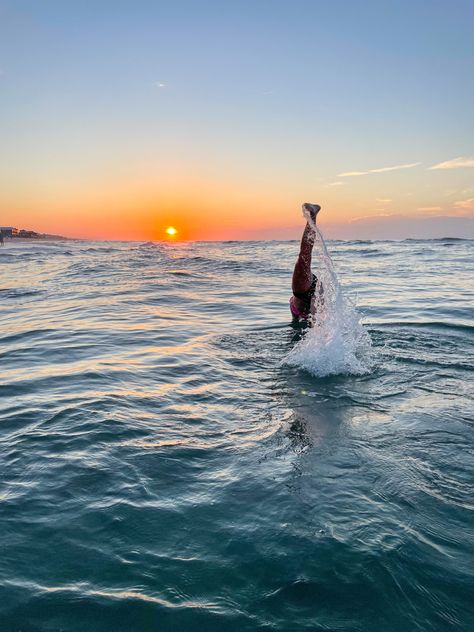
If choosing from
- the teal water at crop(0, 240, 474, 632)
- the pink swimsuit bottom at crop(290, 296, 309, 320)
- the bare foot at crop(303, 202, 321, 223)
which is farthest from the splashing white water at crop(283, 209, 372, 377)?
the pink swimsuit bottom at crop(290, 296, 309, 320)

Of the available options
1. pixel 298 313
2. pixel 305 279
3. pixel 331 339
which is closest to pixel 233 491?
pixel 331 339

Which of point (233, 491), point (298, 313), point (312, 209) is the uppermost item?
point (312, 209)

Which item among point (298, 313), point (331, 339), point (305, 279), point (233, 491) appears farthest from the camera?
point (298, 313)

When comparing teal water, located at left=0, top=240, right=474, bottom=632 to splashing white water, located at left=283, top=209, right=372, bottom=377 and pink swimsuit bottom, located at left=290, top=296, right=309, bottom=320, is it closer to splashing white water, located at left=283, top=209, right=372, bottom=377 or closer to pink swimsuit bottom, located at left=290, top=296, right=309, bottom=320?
splashing white water, located at left=283, top=209, right=372, bottom=377

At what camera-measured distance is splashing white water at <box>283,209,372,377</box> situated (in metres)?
6.54

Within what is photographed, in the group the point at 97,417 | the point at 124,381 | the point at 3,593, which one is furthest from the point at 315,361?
the point at 3,593

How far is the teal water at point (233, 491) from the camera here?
2.49 m

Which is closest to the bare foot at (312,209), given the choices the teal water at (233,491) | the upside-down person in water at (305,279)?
the upside-down person in water at (305,279)

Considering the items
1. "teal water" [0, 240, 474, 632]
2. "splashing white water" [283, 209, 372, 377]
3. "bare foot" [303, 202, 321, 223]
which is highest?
"bare foot" [303, 202, 321, 223]

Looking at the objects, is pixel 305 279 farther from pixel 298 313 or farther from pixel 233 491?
pixel 233 491

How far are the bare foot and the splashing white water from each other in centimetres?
4

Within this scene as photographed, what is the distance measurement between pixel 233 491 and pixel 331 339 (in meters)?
3.74

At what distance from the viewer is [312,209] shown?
772 centimetres

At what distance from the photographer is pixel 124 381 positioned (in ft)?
20.4
